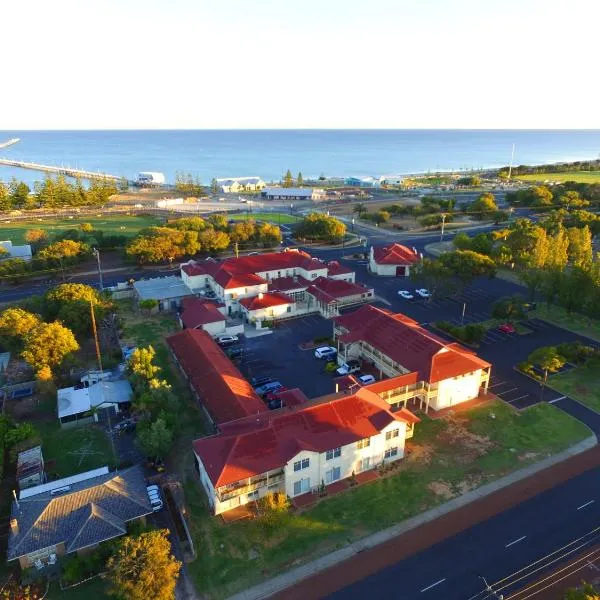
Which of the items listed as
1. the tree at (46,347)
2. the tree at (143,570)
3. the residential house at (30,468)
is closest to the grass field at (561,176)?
the tree at (46,347)

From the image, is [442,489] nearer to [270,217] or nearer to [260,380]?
[260,380]

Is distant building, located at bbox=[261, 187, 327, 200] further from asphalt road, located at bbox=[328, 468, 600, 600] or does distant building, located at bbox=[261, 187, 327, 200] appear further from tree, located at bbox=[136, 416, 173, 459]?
asphalt road, located at bbox=[328, 468, 600, 600]

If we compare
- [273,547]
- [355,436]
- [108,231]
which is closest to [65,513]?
[273,547]

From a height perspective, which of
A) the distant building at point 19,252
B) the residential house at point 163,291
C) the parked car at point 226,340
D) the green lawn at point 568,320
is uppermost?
the distant building at point 19,252

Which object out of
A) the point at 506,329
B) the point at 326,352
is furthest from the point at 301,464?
the point at 506,329

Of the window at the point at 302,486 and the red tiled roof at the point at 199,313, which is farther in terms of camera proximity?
the red tiled roof at the point at 199,313

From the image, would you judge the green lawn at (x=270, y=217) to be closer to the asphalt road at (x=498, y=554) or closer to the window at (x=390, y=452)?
the window at (x=390, y=452)

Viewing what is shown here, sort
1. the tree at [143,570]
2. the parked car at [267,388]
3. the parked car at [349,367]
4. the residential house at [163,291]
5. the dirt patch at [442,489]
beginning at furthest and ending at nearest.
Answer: the residential house at [163,291], the parked car at [349,367], the parked car at [267,388], the dirt patch at [442,489], the tree at [143,570]
